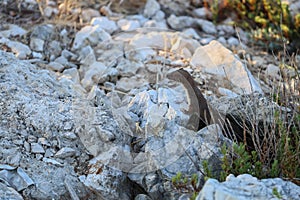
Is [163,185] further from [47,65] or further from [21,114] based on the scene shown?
[47,65]

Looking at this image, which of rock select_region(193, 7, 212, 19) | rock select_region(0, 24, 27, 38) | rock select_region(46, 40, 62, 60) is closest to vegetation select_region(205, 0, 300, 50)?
rock select_region(193, 7, 212, 19)

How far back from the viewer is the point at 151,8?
18.5ft

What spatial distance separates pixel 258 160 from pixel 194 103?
1.97ft

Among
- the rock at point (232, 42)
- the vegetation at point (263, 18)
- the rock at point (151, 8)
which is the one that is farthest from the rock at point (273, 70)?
the rock at point (151, 8)

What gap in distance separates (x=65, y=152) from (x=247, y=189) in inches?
44.7

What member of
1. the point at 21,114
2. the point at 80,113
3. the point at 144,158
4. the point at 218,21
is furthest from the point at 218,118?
the point at 218,21

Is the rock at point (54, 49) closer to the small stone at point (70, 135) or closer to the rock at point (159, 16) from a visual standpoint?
the rock at point (159, 16)

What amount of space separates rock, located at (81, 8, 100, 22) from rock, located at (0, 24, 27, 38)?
2.26 feet

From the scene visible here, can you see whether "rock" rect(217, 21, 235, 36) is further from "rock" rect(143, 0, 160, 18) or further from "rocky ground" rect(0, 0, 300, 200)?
"rocky ground" rect(0, 0, 300, 200)

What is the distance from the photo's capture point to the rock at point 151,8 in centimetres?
559

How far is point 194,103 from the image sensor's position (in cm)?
335

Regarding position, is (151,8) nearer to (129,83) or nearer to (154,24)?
(154,24)

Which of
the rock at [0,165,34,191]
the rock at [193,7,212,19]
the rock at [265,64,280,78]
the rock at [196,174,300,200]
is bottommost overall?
the rock at [265,64,280,78]

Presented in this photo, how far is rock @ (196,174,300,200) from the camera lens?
2408 millimetres
